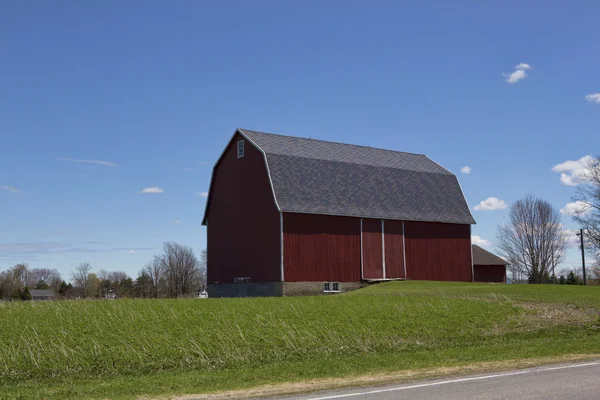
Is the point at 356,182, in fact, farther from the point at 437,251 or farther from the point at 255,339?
the point at 255,339

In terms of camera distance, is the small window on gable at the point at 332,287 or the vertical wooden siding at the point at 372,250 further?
the vertical wooden siding at the point at 372,250

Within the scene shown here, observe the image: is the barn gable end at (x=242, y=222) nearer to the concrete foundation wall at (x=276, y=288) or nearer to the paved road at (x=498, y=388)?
the concrete foundation wall at (x=276, y=288)

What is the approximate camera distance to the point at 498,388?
11.1 meters

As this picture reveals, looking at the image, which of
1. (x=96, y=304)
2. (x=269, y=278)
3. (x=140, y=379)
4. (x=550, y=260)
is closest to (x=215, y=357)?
(x=140, y=379)

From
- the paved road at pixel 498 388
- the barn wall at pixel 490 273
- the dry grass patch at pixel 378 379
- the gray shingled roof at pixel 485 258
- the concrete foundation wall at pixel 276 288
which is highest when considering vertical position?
the gray shingled roof at pixel 485 258

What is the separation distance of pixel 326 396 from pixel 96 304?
17.3 meters

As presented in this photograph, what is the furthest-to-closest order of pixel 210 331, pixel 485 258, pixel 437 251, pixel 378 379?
pixel 485 258, pixel 437 251, pixel 210 331, pixel 378 379

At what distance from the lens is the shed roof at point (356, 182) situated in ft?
138

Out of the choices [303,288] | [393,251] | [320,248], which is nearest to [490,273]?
[393,251]

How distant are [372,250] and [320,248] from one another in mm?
4149

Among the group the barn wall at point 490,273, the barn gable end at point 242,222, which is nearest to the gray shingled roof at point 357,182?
the barn gable end at point 242,222

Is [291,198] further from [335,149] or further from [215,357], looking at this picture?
[215,357]

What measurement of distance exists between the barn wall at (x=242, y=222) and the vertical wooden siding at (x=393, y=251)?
849 cm

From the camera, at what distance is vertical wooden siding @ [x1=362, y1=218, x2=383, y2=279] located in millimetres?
43844
